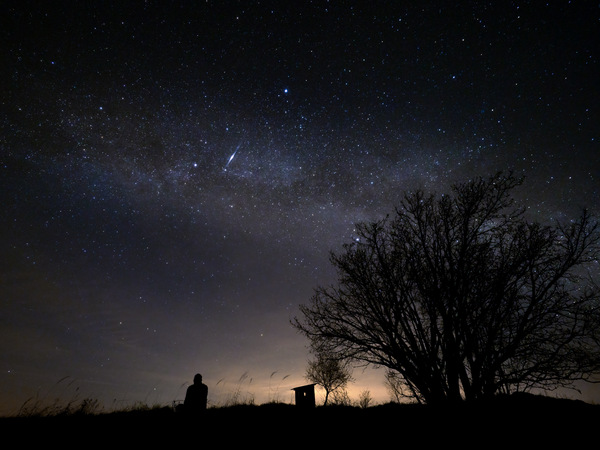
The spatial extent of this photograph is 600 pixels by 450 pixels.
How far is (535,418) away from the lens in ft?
17.7

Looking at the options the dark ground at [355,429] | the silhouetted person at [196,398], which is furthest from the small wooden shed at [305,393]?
the dark ground at [355,429]

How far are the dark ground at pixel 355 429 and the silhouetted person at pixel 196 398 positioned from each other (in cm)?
134

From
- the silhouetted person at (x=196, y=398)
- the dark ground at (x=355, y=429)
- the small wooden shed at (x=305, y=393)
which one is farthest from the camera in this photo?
the small wooden shed at (x=305, y=393)

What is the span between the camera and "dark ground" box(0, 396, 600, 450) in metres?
4.77

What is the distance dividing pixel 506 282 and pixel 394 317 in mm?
4128

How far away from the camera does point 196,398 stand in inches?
320

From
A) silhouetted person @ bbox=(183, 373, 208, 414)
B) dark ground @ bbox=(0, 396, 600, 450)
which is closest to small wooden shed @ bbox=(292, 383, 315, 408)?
silhouetted person @ bbox=(183, 373, 208, 414)

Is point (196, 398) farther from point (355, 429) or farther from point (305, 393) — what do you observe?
point (355, 429)

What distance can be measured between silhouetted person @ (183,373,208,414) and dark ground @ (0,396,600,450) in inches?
52.8

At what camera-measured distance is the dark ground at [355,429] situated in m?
4.77

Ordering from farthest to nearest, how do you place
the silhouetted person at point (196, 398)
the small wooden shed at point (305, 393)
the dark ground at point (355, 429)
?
the small wooden shed at point (305, 393) < the silhouetted person at point (196, 398) < the dark ground at point (355, 429)

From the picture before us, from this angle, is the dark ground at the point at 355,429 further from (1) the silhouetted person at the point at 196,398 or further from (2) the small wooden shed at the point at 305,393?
(2) the small wooden shed at the point at 305,393

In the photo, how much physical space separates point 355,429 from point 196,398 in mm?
4858

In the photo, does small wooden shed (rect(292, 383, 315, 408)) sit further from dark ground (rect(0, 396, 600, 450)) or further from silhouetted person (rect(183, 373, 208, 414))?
dark ground (rect(0, 396, 600, 450))
